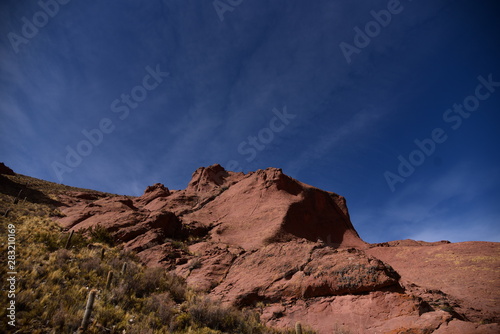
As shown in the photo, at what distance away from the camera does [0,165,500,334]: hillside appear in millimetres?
8148

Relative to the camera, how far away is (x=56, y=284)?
9148 mm

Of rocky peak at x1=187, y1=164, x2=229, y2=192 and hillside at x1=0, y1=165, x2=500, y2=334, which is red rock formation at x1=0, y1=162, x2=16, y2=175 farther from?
rocky peak at x1=187, y1=164, x2=229, y2=192

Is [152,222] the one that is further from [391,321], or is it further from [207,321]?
[391,321]

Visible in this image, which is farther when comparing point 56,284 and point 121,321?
point 56,284

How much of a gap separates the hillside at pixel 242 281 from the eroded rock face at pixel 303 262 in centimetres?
6

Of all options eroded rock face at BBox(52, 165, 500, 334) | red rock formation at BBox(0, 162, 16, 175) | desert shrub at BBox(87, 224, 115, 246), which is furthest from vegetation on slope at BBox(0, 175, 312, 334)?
red rock formation at BBox(0, 162, 16, 175)

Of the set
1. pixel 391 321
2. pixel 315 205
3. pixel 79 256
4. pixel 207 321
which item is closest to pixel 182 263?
pixel 79 256

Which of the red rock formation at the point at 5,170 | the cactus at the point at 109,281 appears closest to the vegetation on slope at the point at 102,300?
the cactus at the point at 109,281

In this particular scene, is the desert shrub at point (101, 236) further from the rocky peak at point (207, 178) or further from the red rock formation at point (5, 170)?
the red rock formation at point (5, 170)

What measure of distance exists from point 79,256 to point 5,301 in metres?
5.94

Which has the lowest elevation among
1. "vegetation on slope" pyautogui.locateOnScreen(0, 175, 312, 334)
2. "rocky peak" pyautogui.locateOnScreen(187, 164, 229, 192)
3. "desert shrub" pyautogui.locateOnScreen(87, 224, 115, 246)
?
"vegetation on slope" pyautogui.locateOnScreen(0, 175, 312, 334)

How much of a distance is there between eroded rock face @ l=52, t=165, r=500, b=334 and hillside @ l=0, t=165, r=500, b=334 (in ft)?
0.20

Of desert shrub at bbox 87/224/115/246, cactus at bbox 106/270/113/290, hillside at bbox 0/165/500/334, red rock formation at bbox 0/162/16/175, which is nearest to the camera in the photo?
hillside at bbox 0/165/500/334

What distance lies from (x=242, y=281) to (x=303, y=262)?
3.38m
